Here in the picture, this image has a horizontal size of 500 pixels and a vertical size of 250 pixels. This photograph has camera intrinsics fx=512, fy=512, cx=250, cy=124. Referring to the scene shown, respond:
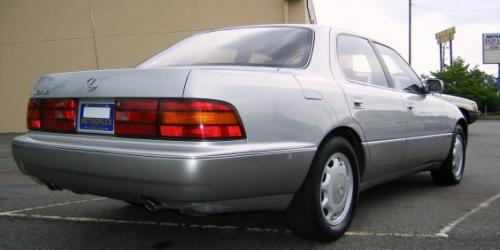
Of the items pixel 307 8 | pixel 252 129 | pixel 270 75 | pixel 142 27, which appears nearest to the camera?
pixel 252 129

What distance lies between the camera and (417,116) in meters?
4.39

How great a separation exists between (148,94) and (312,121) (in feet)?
3.13

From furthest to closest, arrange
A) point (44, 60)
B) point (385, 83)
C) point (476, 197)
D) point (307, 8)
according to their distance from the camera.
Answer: point (44, 60)
point (307, 8)
point (476, 197)
point (385, 83)

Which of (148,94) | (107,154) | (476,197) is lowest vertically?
(476,197)

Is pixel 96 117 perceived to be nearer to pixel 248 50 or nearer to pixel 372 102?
pixel 248 50

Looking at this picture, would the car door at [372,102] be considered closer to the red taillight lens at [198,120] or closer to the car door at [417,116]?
the car door at [417,116]

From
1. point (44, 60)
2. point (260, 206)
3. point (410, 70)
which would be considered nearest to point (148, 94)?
point (260, 206)

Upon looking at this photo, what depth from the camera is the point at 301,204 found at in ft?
9.77

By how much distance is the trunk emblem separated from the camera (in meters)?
2.86

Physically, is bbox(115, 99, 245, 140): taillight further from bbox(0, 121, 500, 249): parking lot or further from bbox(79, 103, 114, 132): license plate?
bbox(0, 121, 500, 249): parking lot

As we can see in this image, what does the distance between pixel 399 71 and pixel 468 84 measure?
42.0 meters

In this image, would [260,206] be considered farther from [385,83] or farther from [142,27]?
[142,27]

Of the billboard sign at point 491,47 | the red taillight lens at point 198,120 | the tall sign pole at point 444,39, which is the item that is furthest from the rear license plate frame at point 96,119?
the tall sign pole at point 444,39

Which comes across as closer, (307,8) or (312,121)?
(312,121)
